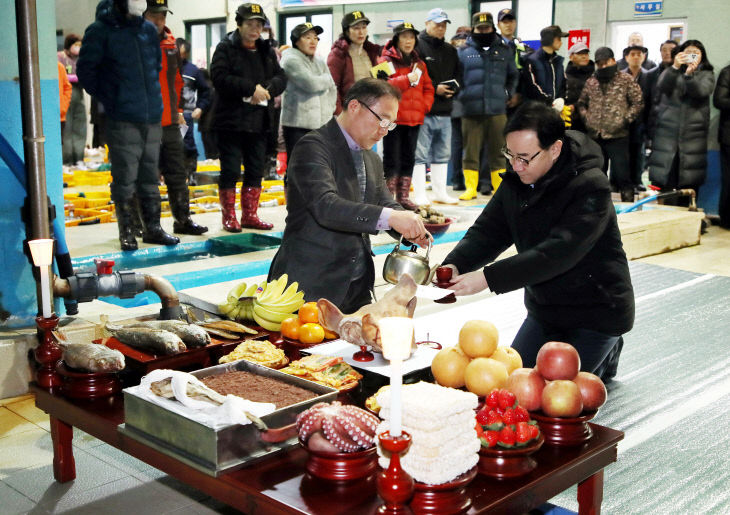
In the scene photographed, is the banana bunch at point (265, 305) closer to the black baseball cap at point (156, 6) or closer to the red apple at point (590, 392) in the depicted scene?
the red apple at point (590, 392)

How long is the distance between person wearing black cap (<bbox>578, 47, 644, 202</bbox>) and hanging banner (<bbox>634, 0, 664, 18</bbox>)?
2196 millimetres

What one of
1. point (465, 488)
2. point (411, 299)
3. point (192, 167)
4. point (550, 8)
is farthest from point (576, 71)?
point (465, 488)

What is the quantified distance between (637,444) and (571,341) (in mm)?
424

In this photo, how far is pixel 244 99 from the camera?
6016mm

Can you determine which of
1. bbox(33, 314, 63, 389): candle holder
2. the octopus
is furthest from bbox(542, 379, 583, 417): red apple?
bbox(33, 314, 63, 389): candle holder

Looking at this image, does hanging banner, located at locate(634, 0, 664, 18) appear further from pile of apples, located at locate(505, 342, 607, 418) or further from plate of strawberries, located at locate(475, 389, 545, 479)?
plate of strawberries, located at locate(475, 389, 545, 479)

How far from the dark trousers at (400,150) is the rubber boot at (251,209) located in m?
1.18

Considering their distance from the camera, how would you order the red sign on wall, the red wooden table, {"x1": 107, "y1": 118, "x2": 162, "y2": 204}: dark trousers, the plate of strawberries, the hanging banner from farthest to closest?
the red sign on wall → the hanging banner → {"x1": 107, "y1": 118, "x2": 162, "y2": 204}: dark trousers → the plate of strawberries → the red wooden table

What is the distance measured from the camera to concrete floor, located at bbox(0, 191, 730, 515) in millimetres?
2535

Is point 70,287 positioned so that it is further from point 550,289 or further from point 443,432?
point 443,432

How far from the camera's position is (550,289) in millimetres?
3045

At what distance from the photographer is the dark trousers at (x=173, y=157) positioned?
6.12m

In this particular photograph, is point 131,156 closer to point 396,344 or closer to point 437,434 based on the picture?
point 437,434

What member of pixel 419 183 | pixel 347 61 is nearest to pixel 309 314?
pixel 347 61
